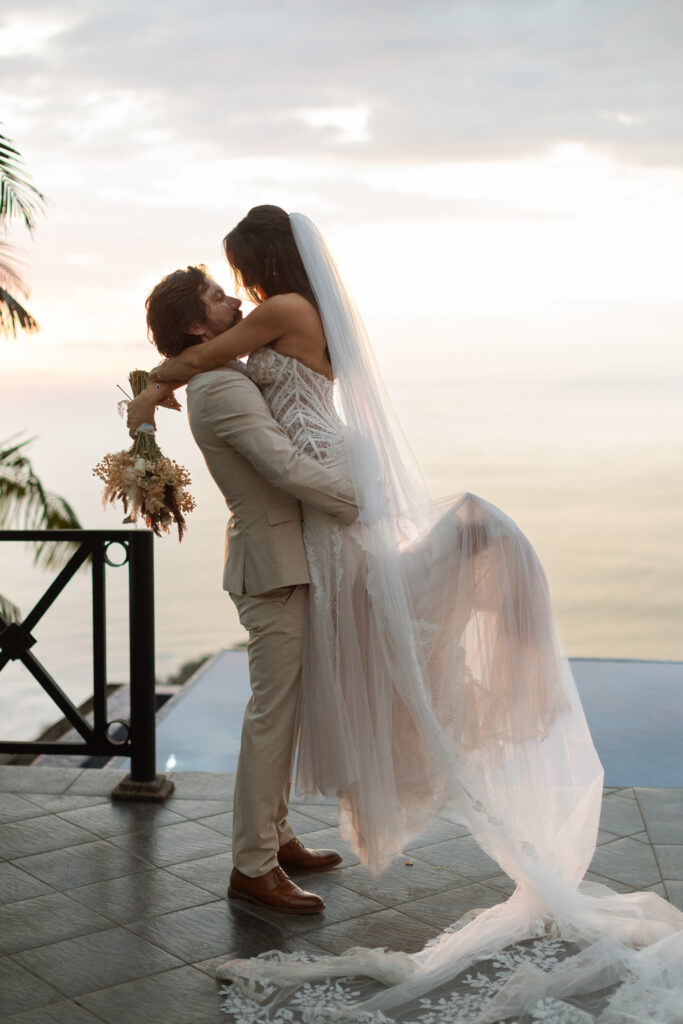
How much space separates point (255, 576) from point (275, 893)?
3.07 feet

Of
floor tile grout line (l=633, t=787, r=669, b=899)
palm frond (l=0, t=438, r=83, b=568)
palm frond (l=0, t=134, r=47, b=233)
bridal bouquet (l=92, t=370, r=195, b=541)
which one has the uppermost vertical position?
palm frond (l=0, t=134, r=47, b=233)

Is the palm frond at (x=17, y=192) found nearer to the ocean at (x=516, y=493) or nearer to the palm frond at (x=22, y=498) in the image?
the ocean at (x=516, y=493)

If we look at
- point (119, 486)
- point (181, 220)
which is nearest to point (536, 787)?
point (119, 486)

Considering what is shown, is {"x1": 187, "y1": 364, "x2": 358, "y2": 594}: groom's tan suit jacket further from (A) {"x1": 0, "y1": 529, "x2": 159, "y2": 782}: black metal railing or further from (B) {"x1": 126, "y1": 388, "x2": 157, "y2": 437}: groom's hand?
(A) {"x1": 0, "y1": 529, "x2": 159, "y2": 782}: black metal railing

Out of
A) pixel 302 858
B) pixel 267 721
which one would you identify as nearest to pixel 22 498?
pixel 302 858

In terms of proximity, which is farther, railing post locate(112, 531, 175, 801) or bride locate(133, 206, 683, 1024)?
railing post locate(112, 531, 175, 801)

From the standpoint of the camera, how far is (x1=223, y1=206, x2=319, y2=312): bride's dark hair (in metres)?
3.01

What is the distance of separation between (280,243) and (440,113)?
19.8 ft

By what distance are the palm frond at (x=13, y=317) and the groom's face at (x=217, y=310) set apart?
14.9 feet

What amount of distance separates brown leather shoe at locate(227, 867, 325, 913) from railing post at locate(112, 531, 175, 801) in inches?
38.5

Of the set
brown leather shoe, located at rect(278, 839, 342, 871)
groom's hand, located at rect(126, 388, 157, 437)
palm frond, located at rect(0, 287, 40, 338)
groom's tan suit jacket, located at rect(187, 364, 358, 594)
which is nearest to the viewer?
groom's tan suit jacket, located at rect(187, 364, 358, 594)

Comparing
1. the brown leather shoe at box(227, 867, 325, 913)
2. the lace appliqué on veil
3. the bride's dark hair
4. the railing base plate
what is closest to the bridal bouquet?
the bride's dark hair

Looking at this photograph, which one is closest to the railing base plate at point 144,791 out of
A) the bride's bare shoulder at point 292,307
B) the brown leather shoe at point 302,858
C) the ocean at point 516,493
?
the brown leather shoe at point 302,858

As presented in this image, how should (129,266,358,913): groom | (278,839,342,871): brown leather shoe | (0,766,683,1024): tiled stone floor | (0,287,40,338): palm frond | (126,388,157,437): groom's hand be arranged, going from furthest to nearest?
1. (0,287,40,338): palm frond
2. (278,839,342,871): brown leather shoe
3. (126,388,157,437): groom's hand
4. (129,266,358,913): groom
5. (0,766,683,1024): tiled stone floor
